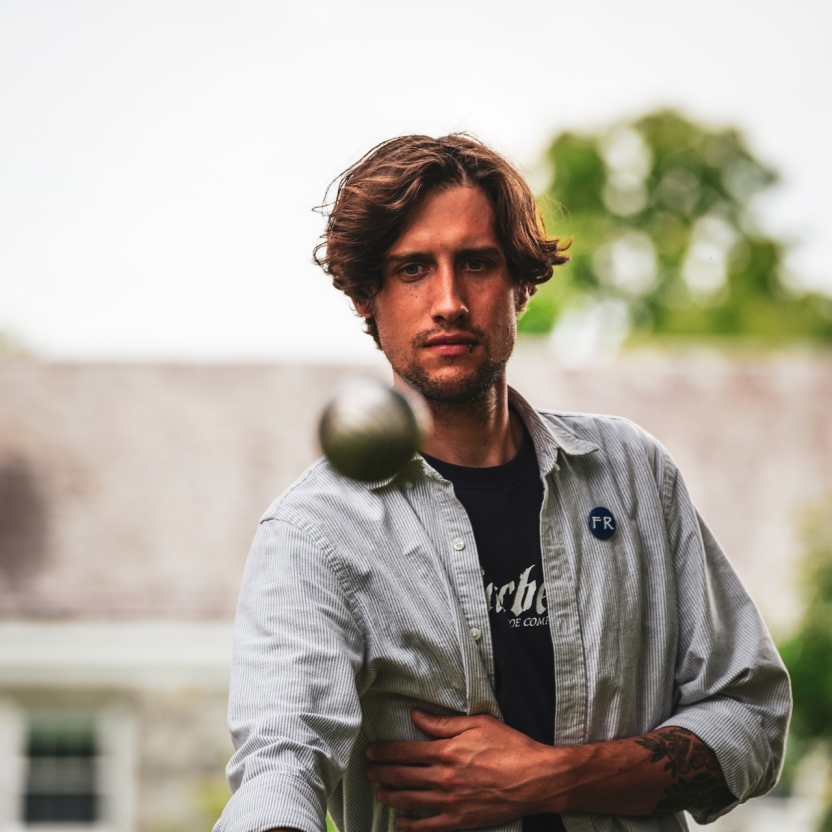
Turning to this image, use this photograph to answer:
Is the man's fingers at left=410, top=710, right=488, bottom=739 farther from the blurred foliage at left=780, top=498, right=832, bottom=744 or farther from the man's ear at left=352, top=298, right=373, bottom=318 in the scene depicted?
the blurred foliage at left=780, top=498, right=832, bottom=744

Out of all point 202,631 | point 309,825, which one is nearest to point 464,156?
point 309,825

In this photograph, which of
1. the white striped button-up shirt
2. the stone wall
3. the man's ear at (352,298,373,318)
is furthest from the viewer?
the stone wall

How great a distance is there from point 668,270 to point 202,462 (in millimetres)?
14437

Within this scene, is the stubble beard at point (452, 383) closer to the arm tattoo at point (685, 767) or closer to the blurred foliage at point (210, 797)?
the arm tattoo at point (685, 767)

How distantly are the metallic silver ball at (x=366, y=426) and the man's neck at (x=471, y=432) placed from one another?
896 millimetres

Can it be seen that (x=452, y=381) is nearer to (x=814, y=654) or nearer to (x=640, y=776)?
(x=640, y=776)

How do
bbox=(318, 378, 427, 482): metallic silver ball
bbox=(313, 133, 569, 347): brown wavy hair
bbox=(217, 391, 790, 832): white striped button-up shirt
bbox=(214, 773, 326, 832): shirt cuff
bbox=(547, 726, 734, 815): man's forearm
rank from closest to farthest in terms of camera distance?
bbox=(318, 378, 427, 482): metallic silver ball, bbox=(214, 773, 326, 832): shirt cuff, bbox=(217, 391, 790, 832): white striped button-up shirt, bbox=(547, 726, 734, 815): man's forearm, bbox=(313, 133, 569, 347): brown wavy hair

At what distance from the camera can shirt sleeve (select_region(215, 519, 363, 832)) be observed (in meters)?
1.76

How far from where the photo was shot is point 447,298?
2.06 m

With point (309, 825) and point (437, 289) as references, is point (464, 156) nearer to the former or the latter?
point (437, 289)

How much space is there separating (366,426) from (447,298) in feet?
2.70

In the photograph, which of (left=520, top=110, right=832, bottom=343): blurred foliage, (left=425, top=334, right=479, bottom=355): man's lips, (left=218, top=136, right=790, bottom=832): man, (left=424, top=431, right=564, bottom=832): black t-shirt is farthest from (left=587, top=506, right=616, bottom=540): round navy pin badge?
(left=520, top=110, right=832, bottom=343): blurred foliage

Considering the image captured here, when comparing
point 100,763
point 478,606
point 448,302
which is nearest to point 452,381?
point 448,302

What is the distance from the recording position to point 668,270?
2381 centimetres
